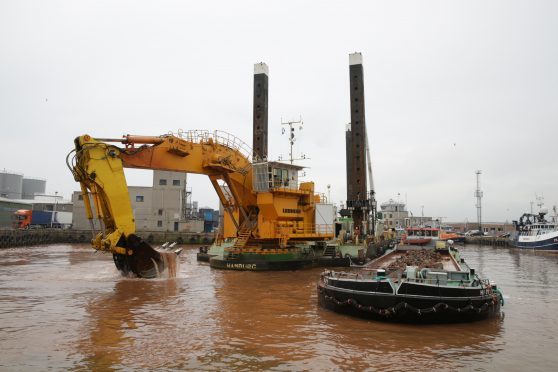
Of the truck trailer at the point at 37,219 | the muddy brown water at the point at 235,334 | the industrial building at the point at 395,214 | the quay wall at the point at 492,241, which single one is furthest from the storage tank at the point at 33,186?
the muddy brown water at the point at 235,334

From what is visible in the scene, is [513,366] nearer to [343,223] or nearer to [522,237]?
[343,223]

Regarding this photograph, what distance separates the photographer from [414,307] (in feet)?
35.8

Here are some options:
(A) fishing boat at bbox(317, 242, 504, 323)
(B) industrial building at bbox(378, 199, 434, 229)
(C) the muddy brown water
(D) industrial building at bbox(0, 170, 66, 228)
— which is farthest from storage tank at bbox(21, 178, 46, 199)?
(A) fishing boat at bbox(317, 242, 504, 323)

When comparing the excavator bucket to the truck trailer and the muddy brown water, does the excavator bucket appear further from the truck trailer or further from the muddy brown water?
the truck trailer

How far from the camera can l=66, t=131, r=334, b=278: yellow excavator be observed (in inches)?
720

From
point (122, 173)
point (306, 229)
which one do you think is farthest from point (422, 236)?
point (122, 173)

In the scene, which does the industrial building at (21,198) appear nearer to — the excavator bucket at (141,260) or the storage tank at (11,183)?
the storage tank at (11,183)

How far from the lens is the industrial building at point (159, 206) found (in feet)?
199

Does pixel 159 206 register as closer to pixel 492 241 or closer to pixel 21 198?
pixel 492 241

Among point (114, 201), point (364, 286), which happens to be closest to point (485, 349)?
point (364, 286)

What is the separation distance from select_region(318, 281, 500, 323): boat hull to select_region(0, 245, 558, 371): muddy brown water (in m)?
0.25

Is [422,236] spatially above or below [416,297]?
above

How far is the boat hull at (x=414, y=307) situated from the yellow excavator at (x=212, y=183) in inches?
436

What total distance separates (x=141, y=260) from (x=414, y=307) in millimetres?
13049
